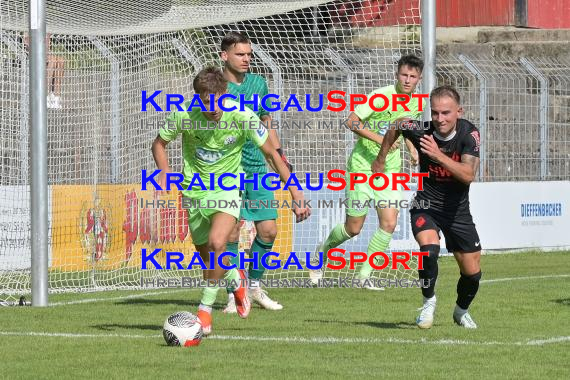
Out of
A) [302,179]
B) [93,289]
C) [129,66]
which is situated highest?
[129,66]

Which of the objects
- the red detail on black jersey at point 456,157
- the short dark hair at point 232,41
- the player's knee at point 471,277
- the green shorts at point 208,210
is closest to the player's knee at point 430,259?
the player's knee at point 471,277

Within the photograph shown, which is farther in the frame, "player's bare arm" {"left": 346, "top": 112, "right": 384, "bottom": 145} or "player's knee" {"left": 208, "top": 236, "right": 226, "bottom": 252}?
"player's bare arm" {"left": 346, "top": 112, "right": 384, "bottom": 145}

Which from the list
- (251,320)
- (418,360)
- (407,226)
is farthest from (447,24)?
(418,360)

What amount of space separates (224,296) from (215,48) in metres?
4.81

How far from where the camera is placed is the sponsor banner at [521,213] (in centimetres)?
1902

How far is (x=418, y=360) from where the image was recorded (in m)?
8.12

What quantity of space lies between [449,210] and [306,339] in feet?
4.88

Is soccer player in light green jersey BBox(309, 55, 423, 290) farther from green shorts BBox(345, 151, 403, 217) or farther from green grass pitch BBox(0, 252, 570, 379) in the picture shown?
green grass pitch BBox(0, 252, 570, 379)

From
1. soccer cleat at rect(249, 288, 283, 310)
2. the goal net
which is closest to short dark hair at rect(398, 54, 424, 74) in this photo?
the goal net

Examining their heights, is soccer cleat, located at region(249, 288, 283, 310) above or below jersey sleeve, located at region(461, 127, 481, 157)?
below

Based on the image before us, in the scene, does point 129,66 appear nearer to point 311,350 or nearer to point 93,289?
point 93,289

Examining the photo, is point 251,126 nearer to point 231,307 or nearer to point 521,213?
point 231,307

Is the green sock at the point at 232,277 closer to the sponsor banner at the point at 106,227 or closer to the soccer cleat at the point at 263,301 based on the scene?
the soccer cleat at the point at 263,301

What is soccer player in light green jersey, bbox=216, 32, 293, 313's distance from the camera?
36.8ft
